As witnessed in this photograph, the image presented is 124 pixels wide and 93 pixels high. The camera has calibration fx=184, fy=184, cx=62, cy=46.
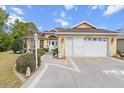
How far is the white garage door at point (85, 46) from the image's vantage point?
19.9m

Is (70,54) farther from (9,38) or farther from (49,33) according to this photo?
(9,38)

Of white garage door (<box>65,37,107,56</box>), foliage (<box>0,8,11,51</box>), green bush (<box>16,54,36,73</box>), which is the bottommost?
green bush (<box>16,54,36,73</box>)

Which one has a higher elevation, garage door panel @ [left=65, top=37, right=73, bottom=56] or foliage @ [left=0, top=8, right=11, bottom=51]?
foliage @ [left=0, top=8, right=11, bottom=51]

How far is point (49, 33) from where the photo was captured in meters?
33.0

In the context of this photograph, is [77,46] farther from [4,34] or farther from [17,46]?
[4,34]

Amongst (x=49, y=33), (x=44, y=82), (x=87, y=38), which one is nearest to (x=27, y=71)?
(x=44, y=82)

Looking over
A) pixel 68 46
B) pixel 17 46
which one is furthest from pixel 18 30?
pixel 68 46

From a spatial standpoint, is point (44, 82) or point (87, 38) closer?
point (44, 82)

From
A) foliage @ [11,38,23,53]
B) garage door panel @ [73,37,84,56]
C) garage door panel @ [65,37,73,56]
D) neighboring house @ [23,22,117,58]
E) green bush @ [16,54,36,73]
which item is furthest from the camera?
foliage @ [11,38,23,53]

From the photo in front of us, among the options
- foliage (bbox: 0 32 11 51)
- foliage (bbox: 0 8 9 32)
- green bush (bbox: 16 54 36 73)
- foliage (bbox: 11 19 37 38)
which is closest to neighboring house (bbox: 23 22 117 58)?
green bush (bbox: 16 54 36 73)

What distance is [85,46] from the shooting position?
66.5 ft

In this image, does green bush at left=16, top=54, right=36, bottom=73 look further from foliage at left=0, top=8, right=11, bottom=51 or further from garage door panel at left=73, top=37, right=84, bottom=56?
foliage at left=0, top=8, right=11, bottom=51

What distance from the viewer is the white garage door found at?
65.3 ft
